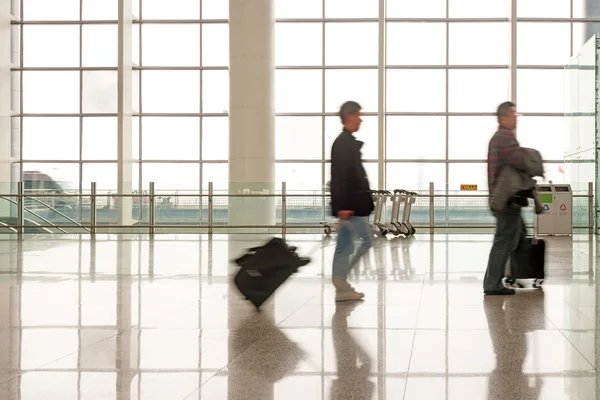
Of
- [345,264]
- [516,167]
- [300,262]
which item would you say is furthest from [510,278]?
[300,262]

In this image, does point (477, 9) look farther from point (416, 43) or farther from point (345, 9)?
point (345, 9)

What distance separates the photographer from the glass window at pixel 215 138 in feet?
80.7

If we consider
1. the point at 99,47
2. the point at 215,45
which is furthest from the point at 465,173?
the point at 99,47

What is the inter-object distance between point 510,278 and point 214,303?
10.0 ft

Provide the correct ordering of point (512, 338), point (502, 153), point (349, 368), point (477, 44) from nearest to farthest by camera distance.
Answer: point (349, 368)
point (512, 338)
point (502, 153)
point (477, 44)

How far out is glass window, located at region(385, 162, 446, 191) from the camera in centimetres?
2403

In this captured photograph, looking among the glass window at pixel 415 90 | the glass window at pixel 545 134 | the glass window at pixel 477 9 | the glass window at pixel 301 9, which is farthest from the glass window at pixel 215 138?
the glass window at pixel 545 134

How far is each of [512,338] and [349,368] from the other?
141 centimetres

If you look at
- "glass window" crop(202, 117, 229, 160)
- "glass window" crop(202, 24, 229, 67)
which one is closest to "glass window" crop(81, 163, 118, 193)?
"glass window" crop(202, 117, 229, 160)

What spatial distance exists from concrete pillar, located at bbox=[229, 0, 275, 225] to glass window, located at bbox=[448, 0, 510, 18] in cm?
545

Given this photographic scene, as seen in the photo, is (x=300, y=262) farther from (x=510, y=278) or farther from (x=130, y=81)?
(x=130, y=81)

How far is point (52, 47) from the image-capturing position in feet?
82.3

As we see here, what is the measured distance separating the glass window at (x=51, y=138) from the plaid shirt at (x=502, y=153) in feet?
64.8

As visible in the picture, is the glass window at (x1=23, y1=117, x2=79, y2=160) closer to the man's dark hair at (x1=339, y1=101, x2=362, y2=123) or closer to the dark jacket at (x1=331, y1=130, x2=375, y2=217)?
the man's dark hair at (x1=339, y1=101, x2=362, y2=123)
